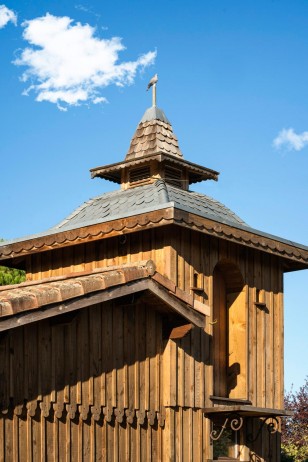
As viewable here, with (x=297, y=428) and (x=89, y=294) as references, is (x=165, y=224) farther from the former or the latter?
(x=297, y=428)

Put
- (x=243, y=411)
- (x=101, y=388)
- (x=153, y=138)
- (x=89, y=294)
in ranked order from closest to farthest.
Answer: (x=89, y=294)
(x=101, y=388)
(x=243, y=411)
(x=153, y=138)

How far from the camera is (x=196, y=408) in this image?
52.4 feet

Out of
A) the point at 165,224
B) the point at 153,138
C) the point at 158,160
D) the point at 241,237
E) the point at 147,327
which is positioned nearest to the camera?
the point at 165,224

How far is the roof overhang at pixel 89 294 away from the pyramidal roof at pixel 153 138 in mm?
4375

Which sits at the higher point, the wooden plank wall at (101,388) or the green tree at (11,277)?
the green tree at (11,277)

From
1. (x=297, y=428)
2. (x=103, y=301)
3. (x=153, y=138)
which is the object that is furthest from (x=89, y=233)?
(x=297, y=428)

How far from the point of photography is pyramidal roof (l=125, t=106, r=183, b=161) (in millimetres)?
19016

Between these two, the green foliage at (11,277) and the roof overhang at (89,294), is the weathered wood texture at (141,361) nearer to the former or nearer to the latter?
the roof overhang at (89,294)

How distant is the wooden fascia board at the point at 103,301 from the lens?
1261 centimetres

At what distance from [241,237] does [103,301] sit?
134 inches

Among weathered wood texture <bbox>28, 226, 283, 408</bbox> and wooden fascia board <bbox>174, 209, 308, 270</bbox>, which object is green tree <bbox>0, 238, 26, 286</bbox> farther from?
wooden fascia board <bbox>174, 209, 308, 270</bbox>

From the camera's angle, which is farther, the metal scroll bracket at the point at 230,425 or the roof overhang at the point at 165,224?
the metal scroll bracket at the point at 230,425

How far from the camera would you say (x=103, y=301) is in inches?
550

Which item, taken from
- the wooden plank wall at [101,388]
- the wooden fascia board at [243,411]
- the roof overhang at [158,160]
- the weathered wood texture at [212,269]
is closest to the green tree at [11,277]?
the roof overhang at [158,160]
